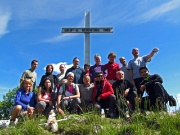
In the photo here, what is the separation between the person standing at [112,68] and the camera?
29.5ft

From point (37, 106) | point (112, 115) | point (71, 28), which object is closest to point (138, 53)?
point (112, 115)

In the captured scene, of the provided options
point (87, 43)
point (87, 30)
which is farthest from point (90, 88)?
point (87, 30)

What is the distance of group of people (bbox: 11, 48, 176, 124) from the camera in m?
7.42

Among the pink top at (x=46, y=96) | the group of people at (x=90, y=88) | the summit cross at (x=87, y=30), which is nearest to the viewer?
the group of people at (x=90, y=88)

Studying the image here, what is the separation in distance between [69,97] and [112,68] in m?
1.85

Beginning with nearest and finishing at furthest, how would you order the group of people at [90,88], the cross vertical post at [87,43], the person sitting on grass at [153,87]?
the person sitting on grass at [153,87] < the group of people at [90,88] < the cross vertical post at [87,43]

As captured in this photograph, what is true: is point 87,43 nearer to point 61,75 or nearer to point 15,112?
point 61,75

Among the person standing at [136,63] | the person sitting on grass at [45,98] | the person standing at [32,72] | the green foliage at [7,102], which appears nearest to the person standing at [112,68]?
the person standing at [136,63]

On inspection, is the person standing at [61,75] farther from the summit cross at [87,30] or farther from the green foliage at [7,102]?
the green foliage at [7,102]

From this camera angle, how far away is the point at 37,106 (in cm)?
755

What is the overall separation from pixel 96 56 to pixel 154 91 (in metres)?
2.42

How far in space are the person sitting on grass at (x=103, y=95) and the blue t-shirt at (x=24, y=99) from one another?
1.63 m

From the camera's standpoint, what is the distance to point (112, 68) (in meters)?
9.01

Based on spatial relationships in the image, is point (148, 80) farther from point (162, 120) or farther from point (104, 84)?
point (162, 120)
